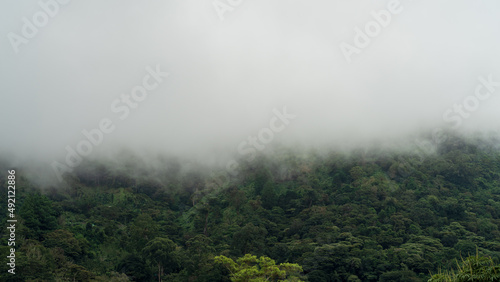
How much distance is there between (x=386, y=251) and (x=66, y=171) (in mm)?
50703

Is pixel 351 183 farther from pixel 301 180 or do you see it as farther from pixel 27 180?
pixel 27 180

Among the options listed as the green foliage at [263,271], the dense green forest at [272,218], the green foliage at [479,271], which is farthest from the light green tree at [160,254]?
the green foliage at [479,271]

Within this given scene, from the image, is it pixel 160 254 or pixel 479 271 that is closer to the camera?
pixel 479 271

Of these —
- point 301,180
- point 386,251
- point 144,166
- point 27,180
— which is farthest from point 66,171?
point 386,251

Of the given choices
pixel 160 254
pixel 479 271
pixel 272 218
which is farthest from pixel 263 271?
pixel 272 218

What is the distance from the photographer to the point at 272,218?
176ft

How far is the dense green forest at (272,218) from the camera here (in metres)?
36.3

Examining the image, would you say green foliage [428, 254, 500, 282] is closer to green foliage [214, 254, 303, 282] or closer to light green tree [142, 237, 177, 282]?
green foliage [214, 254, 303, 282]

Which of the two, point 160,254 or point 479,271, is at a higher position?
point 160,254

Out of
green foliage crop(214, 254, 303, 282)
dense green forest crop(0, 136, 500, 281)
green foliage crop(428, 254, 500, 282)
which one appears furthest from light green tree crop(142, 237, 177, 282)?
green foliage crop(428, 254, 500, 282)

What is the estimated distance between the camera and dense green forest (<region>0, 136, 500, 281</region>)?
36312 millimetres

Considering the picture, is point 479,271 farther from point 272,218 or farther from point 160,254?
point 272,218

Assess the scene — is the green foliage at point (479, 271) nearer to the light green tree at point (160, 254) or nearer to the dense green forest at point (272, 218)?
the dense green forest at point (272, 218)

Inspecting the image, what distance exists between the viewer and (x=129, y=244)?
4350 cm
